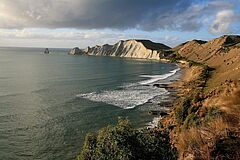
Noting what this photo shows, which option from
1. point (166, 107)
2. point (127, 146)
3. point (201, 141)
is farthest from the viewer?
point (166, 107)

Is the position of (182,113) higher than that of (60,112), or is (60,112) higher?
(182,113)

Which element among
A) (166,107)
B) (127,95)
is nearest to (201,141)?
(166,107)

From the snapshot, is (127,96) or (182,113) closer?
(182,113)

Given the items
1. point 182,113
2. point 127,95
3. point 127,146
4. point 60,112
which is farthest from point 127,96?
point 127,146

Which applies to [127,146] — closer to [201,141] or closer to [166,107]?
[201,141]

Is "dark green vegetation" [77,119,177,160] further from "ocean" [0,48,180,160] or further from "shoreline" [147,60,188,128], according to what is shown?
"shoreline" [147,60,188,128]

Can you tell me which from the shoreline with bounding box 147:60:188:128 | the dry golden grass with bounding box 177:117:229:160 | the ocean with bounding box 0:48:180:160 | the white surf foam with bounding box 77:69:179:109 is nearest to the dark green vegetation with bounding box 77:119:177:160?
the dry golden grass with bounding box 177:117:229:160

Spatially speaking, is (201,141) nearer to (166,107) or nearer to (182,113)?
(182,113)

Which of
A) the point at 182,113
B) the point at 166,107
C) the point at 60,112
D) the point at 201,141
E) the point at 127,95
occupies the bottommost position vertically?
the point at 60,112

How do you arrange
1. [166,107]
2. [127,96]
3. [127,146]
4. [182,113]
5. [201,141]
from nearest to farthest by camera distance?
[127,146] < [201,141] < [182,113] < [166,107] < [127,96]

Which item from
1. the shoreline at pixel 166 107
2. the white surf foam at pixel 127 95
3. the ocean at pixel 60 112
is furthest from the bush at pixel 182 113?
the white surf foam at pixel 127 95
